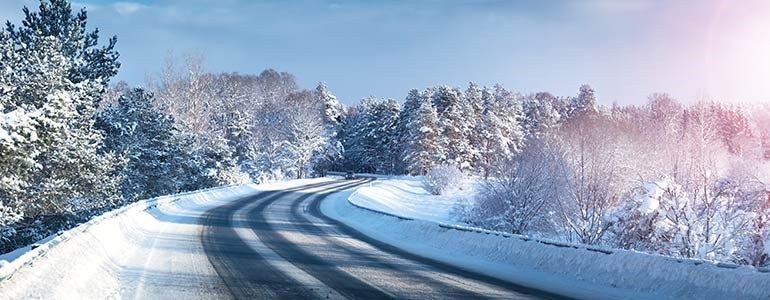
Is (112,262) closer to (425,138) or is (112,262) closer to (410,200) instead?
(410,200)

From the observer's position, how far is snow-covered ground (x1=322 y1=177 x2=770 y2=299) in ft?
28.5

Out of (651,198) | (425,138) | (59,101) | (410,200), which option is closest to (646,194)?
(651,198)

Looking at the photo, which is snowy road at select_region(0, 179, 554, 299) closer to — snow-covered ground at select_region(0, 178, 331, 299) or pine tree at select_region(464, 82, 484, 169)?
snow-covered ground at select_region(0, 178, 331, 299)

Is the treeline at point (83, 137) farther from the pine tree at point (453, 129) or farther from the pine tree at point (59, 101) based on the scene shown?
Answer: the pine tree at point (453, 129)

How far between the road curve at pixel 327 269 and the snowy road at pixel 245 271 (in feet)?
0.06

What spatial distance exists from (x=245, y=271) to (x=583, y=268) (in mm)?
6869

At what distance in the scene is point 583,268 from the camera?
448 inches

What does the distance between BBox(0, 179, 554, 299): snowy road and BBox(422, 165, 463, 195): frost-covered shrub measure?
3960cm

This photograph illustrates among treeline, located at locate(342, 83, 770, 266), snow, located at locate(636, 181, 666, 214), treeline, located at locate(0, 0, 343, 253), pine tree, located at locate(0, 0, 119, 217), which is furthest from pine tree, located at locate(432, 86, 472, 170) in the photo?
snow, located at locate(636, 181, 666, 214)

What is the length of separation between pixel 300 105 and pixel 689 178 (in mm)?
70933

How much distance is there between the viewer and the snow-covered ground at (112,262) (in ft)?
25.6

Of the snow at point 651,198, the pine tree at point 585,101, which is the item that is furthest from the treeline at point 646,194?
the pine tree at point 585,101

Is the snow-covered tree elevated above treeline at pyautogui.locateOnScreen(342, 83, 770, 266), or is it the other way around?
the snow-covered tree

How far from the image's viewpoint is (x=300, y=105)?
86.1 metres
